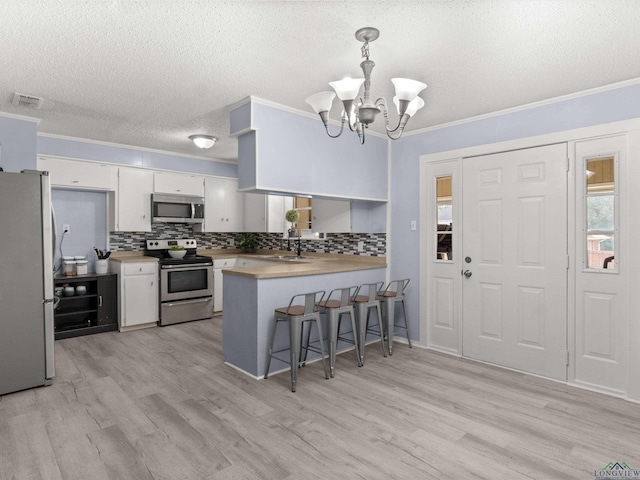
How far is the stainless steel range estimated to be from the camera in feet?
17.5

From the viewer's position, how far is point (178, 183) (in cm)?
577

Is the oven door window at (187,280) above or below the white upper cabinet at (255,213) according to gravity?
below

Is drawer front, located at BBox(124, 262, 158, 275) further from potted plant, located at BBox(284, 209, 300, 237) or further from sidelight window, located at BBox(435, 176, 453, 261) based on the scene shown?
sidelight window, located at BBox(435, 176, 453, 261)

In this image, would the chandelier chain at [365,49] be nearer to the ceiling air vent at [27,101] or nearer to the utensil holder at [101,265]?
the ceiling air vent at [27,101]

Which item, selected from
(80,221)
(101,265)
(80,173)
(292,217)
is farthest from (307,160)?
(80,221)

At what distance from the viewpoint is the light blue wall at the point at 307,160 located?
3.44 metres

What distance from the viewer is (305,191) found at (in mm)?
3783

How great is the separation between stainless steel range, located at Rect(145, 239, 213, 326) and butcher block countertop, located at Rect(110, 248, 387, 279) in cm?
23

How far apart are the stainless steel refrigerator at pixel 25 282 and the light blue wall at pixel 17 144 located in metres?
0.82

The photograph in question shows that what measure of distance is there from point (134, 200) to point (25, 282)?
236 cm

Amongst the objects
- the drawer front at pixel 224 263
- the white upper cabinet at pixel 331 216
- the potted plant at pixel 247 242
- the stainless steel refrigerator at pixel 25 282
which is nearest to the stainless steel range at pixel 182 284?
the drawer front at pixel 224 263

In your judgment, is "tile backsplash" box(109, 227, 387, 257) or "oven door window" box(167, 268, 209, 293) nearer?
"tile backsplash" box(109, 227, 387, 257)

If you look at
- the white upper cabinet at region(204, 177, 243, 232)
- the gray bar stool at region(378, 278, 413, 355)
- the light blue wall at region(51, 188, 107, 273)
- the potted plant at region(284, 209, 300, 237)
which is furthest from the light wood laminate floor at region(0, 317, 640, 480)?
the white upper cabinet at region(204, 177, 243, 232)

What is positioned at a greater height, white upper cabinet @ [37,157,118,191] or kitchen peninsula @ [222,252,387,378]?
white upper cabinet @ [37,157,118,191]
